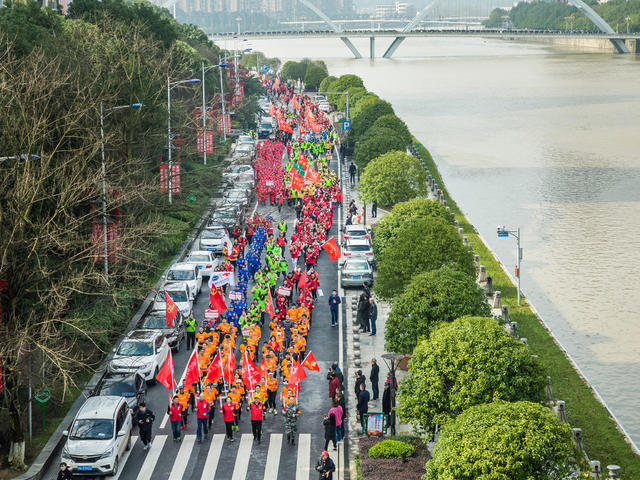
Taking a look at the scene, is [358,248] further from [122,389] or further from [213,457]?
[213,457]

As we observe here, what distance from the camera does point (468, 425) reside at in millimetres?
18641

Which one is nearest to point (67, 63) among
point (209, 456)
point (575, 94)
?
point (209, 456)

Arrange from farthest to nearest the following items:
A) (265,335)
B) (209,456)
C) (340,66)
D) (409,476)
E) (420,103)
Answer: (340,66) < (420,103) < (265,335) < (209,456) < (409,476)

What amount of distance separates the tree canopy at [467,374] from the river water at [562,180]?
8876 millimetres

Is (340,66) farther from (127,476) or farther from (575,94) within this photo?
(127,476)

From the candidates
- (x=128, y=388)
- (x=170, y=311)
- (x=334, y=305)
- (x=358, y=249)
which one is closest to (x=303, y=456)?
(x=128, y=388)

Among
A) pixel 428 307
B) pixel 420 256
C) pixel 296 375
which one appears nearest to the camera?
pixel 296 375

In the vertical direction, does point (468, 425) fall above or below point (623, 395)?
above

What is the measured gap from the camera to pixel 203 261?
3944cm

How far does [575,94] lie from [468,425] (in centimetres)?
11948

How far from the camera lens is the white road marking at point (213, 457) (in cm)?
2277

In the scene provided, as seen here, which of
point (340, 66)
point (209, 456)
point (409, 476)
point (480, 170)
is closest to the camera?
point (409, 476)

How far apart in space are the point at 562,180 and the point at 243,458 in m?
54.8

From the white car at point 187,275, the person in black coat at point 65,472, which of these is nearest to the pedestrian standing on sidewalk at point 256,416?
the person in black coat at point 65,472
